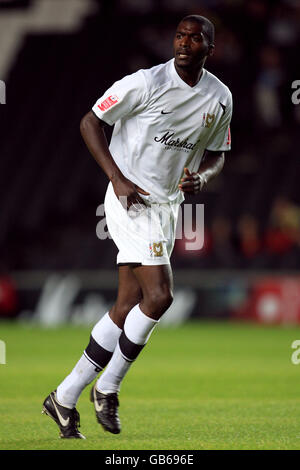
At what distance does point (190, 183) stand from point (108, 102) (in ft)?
2.03

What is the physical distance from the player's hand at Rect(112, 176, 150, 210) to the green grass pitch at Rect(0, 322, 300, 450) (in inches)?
48.0

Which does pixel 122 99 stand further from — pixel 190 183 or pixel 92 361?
pixel 92 361

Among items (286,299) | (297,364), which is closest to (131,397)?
(297,364)

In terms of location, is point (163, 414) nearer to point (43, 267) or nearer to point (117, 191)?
point (117, 191)

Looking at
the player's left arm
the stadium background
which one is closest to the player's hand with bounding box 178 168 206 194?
the player's left arm

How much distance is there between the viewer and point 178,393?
6.79 meters

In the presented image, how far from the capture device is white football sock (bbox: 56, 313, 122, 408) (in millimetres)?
4879

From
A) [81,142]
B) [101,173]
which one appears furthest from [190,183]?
[81,142]

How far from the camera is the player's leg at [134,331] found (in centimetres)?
468

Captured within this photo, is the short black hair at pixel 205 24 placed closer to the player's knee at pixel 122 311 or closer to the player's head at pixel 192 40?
the player's head at pixel 192 40

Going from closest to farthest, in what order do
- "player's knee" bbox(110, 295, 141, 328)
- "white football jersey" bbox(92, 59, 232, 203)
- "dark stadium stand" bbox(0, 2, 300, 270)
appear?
1. "white football jersey" bbox(92, 59, 232, 203)
2. "player's knee" bbox(110, 295, 141, 328)
3. "dark stadium stand" bbox(0, 2, 300, 270)

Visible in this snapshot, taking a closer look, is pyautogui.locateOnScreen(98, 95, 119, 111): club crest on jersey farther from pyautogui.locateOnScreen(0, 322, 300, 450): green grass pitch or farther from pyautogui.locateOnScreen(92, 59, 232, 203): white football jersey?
pyautogui.locateOnScreen(0, 322, 300, 450): green grass pitch

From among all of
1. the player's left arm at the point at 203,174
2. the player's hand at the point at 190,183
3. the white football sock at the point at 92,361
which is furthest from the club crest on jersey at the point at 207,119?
the white football sock at the point at 92,361

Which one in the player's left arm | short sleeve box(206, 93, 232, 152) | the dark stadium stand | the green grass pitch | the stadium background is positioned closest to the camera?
the green grass pitch
